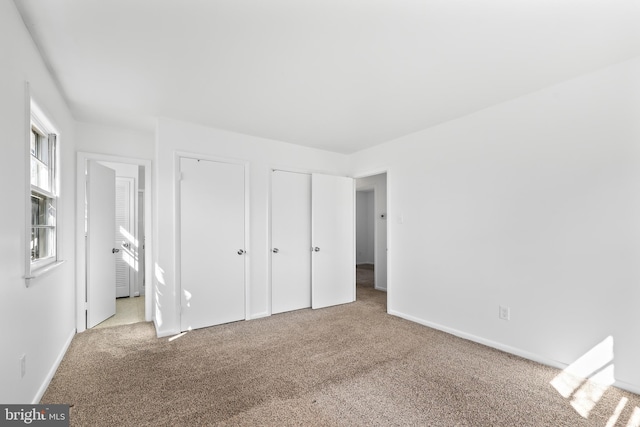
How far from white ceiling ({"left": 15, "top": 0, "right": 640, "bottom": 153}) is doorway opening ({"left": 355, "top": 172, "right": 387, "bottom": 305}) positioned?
107 inches

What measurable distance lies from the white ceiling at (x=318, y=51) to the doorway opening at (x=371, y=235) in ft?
8.89

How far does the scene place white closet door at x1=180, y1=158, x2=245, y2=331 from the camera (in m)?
3.40

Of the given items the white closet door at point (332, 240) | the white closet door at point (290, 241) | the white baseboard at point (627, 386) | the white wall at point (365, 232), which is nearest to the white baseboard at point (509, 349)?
the white baseboard at point (627, 386)

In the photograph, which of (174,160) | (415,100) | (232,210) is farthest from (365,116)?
(174,160)

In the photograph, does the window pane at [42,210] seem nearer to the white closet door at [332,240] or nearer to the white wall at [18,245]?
the white wall at [18,245]

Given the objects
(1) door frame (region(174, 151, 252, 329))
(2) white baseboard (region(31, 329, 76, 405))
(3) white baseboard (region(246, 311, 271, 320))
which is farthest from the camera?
(3) white baseboard (region(246, 311, 271, 320))

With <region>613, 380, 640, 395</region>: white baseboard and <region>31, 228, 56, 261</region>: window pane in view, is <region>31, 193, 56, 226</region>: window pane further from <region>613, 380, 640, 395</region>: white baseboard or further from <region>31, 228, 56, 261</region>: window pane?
<region>613, 380, 640, 395</region>: white baseboard

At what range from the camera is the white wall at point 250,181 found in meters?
3.26

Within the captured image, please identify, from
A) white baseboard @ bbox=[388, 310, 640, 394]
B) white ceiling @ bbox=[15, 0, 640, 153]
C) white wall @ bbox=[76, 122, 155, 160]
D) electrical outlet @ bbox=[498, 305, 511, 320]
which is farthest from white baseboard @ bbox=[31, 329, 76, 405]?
electrical outlet @ bbox=[498, 305, 511, 320]

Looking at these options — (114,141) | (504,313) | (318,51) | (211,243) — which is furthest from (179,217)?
(504,313)

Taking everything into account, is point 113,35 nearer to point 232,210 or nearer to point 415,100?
point 232,210

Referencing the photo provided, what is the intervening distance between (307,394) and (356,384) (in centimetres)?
39

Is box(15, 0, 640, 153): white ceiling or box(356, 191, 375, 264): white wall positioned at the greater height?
box(15, 0, 640, 153): white ceiling

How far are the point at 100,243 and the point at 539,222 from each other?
4904 mm
